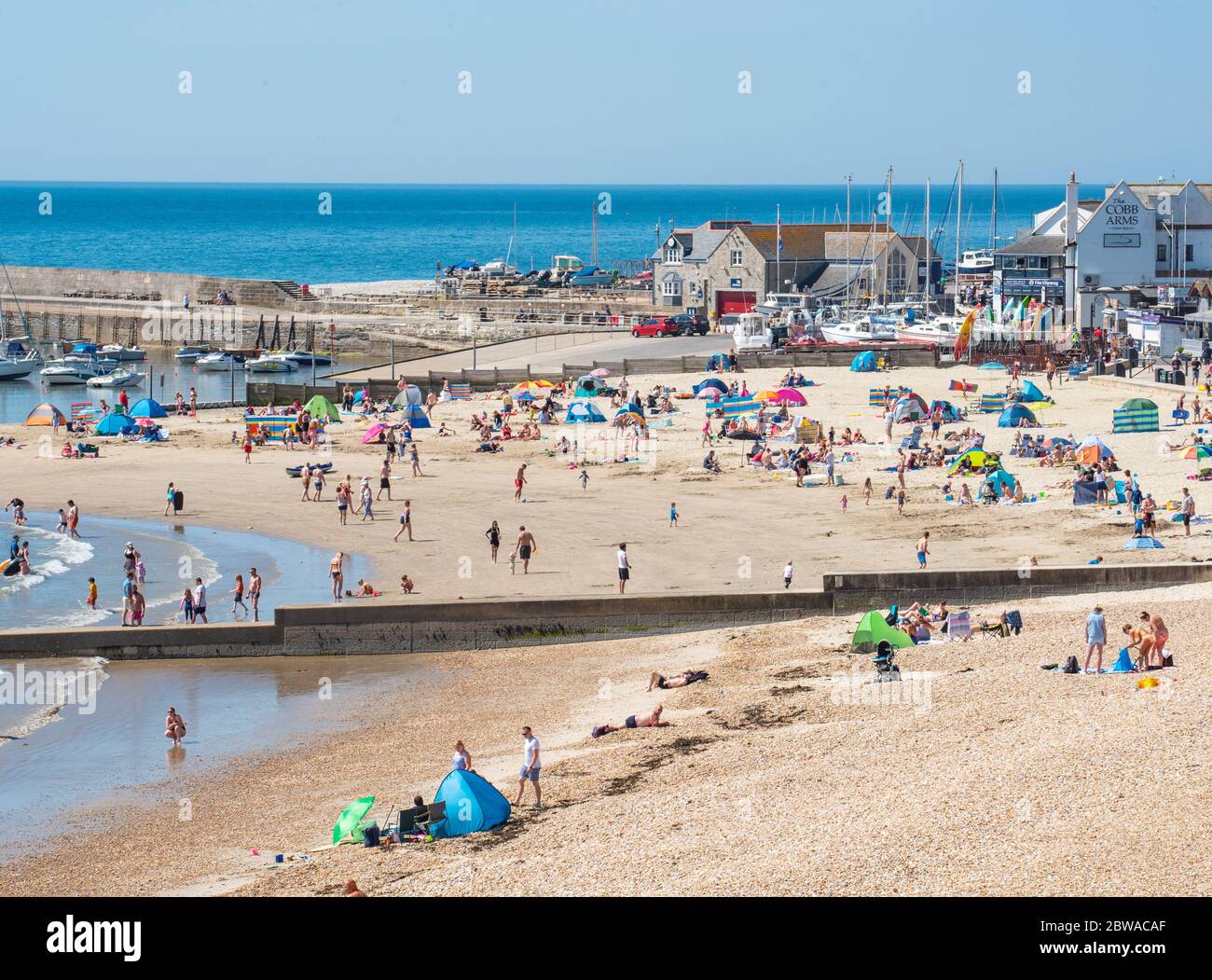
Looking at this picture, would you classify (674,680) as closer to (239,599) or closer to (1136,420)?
(239,599)

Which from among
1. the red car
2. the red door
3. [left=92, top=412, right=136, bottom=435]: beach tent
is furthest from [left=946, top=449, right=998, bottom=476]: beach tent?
the red door

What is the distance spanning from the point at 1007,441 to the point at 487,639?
69.9 feet

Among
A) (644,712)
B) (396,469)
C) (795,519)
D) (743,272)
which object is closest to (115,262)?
(743,272)

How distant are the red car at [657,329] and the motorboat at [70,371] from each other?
2461 centimetres

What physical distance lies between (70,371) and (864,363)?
117 feet

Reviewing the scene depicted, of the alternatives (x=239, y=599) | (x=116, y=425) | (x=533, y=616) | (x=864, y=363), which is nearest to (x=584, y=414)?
(x=864, y=363)

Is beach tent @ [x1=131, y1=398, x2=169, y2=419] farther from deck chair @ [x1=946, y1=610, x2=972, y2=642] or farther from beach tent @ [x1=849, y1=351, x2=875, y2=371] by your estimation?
deck chair @ [x1=946, y1=610, x2=972, y2=642]

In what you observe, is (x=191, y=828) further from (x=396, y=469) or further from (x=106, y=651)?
(x=396, y=469)

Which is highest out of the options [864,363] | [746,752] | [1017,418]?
[864,363]

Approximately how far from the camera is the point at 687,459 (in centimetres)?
4153

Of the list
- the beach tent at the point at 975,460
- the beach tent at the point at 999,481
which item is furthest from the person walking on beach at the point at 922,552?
the beach tent at the point at 975,460

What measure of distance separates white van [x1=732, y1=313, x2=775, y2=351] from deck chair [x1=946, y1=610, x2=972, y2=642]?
39.8 m

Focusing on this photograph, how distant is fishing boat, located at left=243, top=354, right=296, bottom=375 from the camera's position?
235ft

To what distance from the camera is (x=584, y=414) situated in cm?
4725
